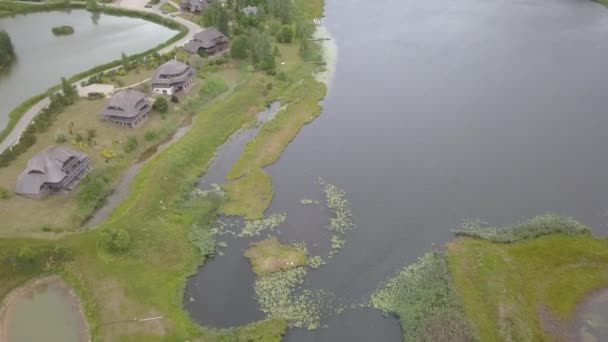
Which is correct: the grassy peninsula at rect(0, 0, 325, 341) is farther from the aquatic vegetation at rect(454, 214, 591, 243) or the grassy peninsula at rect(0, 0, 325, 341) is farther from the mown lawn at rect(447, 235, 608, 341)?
the aquatic vegetation at rect(454, 214, 591, 243)

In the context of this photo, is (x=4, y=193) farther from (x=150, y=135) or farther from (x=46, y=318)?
(x=150, y=135)

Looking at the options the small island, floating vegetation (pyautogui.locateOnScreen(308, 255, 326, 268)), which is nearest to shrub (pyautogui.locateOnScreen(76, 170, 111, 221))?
floating vegetation (pyautogui.locateOnScreen(308, 255, 326, 268))

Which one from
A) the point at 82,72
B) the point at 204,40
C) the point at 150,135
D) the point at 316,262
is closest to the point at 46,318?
the point at 316,262

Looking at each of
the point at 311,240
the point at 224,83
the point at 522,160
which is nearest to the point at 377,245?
the point at 311,240

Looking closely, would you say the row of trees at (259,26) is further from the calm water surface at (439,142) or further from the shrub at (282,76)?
the calm water surface at (439,142)

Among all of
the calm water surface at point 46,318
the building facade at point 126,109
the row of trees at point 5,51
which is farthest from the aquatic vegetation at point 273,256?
the row of trees at point 5,51
